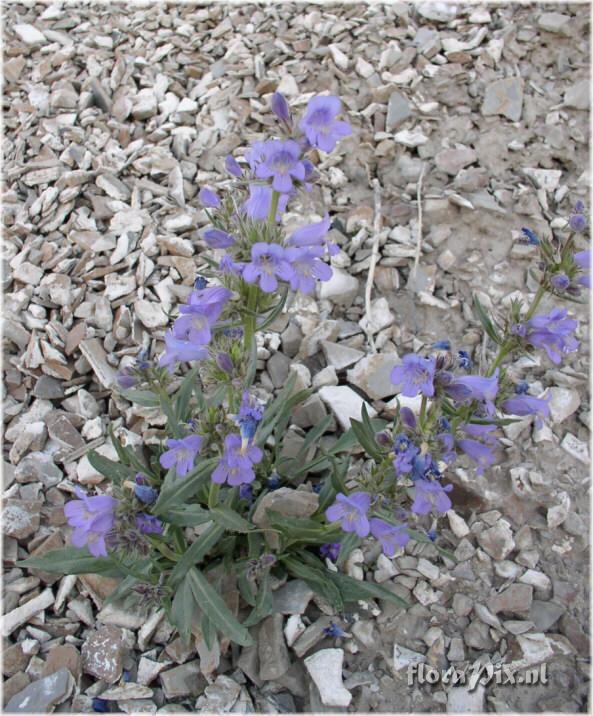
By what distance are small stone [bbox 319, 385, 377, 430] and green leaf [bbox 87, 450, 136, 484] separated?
1.34m

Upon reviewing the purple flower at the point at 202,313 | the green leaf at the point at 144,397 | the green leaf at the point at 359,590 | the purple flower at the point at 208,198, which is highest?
the purple flower at the point at 208,198

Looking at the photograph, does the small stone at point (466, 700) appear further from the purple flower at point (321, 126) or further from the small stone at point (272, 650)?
the purple flower at point (321, 126)

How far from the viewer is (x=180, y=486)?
320 centimetres

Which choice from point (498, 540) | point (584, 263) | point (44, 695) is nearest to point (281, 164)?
point (584, 263)

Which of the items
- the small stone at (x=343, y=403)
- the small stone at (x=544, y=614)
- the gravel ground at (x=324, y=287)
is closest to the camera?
the gravel ground at (x=324, y=287)

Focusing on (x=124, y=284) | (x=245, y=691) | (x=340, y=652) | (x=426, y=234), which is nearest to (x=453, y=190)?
(x=426, y=234)

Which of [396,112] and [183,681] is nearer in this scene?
[183,681]

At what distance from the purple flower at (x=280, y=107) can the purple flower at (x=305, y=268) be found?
1.72 feet

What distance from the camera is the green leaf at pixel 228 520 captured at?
330 centimetres

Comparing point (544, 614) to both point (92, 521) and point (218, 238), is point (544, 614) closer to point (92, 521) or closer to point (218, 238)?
point (92, 521)

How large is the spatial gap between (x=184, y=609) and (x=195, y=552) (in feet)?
1.01

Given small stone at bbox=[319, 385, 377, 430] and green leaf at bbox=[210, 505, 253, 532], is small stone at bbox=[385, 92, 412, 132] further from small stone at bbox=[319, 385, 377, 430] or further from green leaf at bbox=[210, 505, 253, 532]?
green leaf at bbox=[210, 505, 253, 532]

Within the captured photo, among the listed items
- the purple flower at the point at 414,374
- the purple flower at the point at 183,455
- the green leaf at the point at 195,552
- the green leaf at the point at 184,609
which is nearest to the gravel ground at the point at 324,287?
the green leaf at the point at 184,609

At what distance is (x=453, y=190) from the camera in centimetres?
540
